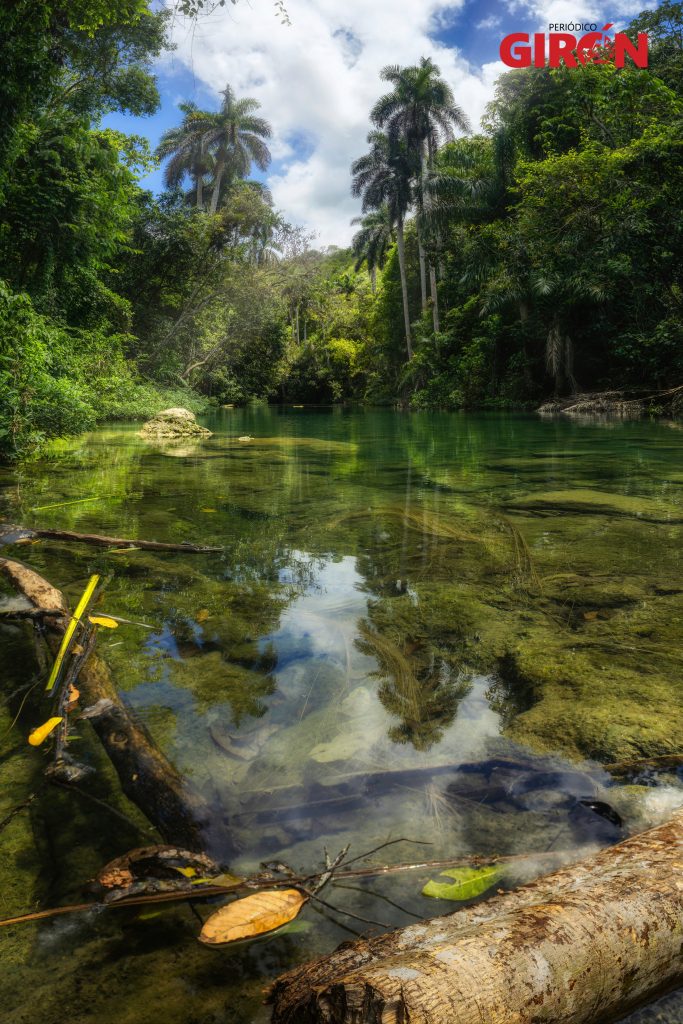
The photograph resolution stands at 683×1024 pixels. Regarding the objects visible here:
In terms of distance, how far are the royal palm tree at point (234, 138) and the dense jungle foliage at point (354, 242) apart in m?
0.16

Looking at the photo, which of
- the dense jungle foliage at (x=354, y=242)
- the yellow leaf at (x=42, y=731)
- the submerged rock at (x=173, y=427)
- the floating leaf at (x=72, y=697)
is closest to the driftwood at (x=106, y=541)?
the floating leaf at (x=72, y=697)

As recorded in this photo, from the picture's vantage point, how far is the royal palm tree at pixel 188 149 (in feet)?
130

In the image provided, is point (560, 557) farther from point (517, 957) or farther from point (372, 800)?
point (517, 957)

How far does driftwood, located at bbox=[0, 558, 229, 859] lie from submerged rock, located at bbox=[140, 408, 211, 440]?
550 inches

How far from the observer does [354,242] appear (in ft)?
151

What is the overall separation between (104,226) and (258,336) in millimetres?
27217

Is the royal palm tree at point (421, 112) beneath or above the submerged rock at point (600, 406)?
above

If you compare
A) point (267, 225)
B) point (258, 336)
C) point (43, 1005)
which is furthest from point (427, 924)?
point (258, 336)

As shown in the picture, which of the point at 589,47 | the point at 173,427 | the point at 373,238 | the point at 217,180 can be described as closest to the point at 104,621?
the point at 173,427

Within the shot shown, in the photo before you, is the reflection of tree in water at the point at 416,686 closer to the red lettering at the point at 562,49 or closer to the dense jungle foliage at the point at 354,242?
the dense jungle foliage at the point at 354,242

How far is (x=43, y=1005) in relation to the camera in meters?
1.01

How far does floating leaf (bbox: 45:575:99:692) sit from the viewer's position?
220 centimetres

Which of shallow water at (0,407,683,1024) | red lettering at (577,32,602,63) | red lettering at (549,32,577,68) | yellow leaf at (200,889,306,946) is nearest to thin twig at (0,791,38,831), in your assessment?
shallow water at (0,407,683,1024)

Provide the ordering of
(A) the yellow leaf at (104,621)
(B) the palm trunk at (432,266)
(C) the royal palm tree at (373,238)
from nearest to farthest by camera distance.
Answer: (A) the yellow leaf at (104,621) < (B) the palm trunk at (432,266) < (C) the royal palm tree at (373,238)
